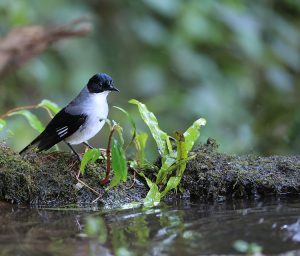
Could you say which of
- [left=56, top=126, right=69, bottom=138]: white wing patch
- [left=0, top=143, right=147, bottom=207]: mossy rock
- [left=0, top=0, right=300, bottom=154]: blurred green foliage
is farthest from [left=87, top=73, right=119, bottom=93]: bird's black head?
[left=0, top=0, right=300, bottom=154]: blurred green foliage

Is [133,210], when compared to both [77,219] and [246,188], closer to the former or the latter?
[77,219]

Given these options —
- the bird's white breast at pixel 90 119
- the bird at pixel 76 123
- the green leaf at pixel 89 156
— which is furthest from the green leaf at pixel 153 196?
the bird's white breast at pixel 90 119

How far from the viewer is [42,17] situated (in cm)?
854

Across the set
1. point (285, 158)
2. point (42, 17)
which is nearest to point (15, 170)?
point (285, 158)

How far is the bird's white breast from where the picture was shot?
5383mm

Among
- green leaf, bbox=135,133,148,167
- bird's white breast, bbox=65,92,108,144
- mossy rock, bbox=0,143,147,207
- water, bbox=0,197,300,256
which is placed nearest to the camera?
water, bbox=0,197,300,256

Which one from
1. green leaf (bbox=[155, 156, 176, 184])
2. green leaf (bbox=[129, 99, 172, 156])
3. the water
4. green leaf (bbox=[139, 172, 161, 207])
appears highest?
green leaf (bbox=[129, 99, 172, 156])

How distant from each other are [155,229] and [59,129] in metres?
1.80

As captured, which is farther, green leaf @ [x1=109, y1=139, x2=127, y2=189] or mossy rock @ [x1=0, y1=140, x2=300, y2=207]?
mossy rock @ [x1=0, y1=140, x2=300, y2=207]

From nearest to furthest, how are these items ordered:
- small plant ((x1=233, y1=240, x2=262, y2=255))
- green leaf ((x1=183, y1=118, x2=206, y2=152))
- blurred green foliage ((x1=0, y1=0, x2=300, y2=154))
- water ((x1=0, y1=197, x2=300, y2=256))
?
small plant ((x1=233, y1=240, x2=262, y2=255)) < water ((x1=0, y1=197, x2=300, y2=256)) < green leaf ((x1=183, y1=118, x2=206, y2=152)) < blurred green foliage ((x1=0, y1=0, x2=300, y2=154))

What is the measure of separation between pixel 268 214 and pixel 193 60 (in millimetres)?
5183

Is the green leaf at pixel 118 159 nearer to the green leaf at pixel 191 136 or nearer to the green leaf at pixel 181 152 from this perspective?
the green leaf at pixel 181 152

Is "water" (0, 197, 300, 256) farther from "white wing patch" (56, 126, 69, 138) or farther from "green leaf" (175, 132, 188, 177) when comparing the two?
"white wing patch" (56, 126, 69, 138)

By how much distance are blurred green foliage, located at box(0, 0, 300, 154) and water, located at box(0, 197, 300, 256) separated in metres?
3.76
